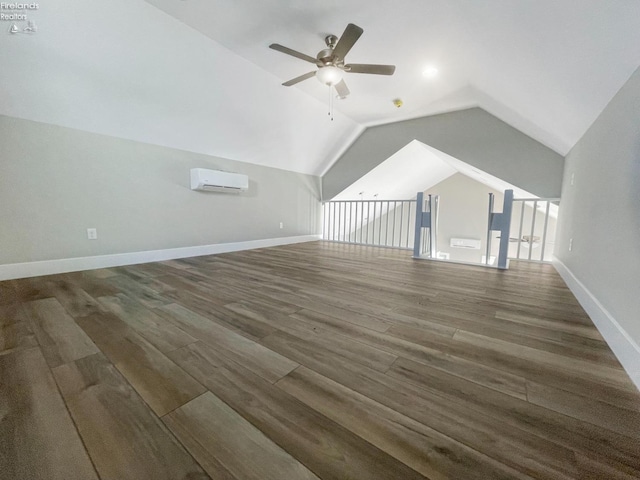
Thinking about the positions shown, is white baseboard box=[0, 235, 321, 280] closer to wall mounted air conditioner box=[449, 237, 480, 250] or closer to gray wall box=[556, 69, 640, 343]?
gray wall box=[556, 69, 640, 343]

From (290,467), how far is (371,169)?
5.16m

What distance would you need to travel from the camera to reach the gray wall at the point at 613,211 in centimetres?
121

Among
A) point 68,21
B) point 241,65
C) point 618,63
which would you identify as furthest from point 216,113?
point 618,63

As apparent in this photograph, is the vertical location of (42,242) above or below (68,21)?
below

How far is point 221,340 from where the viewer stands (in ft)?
4.16

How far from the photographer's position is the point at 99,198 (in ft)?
9.18

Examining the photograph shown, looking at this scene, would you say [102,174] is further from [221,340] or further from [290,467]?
[290,467]

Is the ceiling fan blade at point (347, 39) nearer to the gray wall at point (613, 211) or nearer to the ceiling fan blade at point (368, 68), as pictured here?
the ceiling fan blade at point (368, 68)

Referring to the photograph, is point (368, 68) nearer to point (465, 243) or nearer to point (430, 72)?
point (430, 72)

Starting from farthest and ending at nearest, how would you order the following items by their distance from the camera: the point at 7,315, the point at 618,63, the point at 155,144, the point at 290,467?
the point at 155,144 < the point at 7,315 < the point at 618,63 < the point at 290,467

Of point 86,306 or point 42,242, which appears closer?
point 86,306

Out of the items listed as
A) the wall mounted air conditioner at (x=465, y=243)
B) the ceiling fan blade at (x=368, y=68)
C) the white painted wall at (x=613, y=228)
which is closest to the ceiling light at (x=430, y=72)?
the ceiling fan blade at (x=368, y=68)

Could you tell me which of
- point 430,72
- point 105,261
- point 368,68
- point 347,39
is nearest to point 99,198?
point 105,261

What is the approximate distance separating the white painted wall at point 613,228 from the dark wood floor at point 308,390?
0.13 metres
